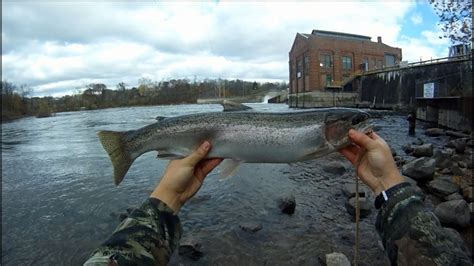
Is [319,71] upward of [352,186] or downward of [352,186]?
upward

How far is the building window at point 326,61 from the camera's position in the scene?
6675 centimetres

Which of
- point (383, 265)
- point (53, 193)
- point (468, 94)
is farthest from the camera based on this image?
point (468, 94)

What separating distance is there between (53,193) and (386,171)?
440 inches

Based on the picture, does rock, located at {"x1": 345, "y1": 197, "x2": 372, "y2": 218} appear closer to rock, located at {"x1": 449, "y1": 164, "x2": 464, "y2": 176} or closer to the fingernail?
rock, located at {"x1": 449, "y1": 164, "x2": 464, "y2": 176}

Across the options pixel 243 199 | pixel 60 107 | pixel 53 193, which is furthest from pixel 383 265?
pixel 60 107

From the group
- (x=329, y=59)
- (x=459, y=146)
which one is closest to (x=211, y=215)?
(x=459, y=146)

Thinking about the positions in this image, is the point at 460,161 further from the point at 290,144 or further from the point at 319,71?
the point at 319,71

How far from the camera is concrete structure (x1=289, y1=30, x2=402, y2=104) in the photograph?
65.7m

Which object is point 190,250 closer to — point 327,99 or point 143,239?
point 143,239

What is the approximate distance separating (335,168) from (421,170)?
287cm

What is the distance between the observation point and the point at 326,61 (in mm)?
67375

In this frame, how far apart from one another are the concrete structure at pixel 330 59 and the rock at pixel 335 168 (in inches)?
2095

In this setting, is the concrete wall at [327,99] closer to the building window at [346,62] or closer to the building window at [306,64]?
the building window at [306,64]

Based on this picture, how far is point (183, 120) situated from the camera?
318 cm
